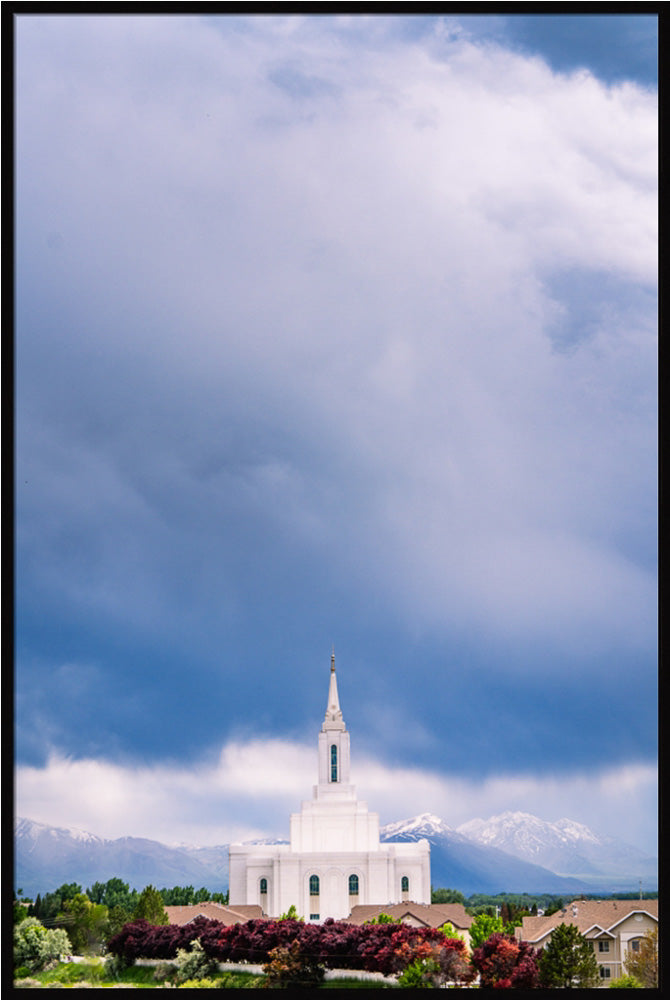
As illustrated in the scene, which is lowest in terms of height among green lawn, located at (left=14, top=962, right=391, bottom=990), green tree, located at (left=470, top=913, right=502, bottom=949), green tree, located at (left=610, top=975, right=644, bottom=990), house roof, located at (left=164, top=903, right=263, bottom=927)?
house roof, located at (left=164, top=903, right=263, bottom=927)

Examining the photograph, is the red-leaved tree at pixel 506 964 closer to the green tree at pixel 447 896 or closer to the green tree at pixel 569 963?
the green tree at pixel 569 963

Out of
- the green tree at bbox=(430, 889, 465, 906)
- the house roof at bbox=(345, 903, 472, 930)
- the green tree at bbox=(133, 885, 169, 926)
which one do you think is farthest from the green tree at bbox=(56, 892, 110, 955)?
the green tree at bbox=(430, 889, 465, 906)

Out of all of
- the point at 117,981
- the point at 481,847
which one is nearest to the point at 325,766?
the point at 481,847

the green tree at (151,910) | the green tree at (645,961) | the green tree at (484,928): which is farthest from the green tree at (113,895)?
the green tree at (645,961)

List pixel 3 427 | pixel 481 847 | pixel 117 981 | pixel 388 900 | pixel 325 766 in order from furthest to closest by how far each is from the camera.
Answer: pixel 481 847 < pixel 325 766 < pixel 388 900 < pixel 117 981 < pixel 3 427

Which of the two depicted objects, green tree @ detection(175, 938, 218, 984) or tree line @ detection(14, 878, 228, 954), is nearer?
green tree @ detection(175, 938, 218, 984)

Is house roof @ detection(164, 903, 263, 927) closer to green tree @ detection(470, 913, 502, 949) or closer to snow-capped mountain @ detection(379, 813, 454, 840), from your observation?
green tree @ detection(470, 913, 502, 949)
